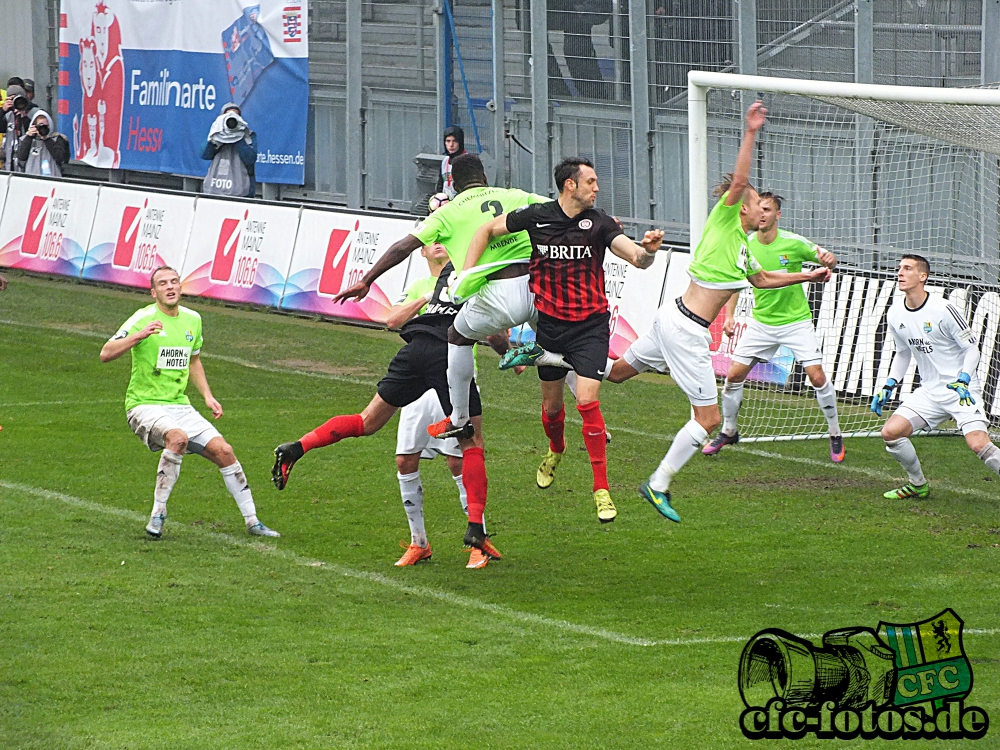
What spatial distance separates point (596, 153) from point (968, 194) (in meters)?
6.91

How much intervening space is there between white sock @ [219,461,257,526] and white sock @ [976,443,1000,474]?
18.3ft

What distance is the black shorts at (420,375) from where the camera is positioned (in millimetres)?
10273

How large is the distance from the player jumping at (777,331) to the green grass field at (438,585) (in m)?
0.39

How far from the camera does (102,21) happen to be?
28234mm

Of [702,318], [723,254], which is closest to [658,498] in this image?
[702,318]

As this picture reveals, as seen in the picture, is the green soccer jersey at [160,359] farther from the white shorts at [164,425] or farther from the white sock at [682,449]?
the white sock at [682,449]

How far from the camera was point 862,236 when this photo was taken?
52.3ft

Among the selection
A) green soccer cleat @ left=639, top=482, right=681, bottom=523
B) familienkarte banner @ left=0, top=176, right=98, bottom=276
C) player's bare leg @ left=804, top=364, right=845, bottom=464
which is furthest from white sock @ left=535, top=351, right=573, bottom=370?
familienkarte banner @ left=0, top=176, right=98, bottom=276

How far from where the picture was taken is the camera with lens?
24.9 feet

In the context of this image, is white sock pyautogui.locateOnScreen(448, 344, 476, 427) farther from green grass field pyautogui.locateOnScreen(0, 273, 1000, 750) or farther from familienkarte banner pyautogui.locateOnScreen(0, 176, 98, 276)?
familienkarte banner pyautogui.locateOnScreen(0, 176, 98, 276)

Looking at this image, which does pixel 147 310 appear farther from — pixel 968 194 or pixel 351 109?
pixel 351 109

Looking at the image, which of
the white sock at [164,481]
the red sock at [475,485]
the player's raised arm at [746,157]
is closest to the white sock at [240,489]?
the white sock at [164,481]

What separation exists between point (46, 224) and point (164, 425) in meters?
14.3

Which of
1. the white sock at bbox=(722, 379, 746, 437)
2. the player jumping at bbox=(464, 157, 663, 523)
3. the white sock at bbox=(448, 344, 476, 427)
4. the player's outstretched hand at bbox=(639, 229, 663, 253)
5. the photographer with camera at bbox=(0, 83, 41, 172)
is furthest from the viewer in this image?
the photographer with camera at bbox=(0, 83, 41, 172)
